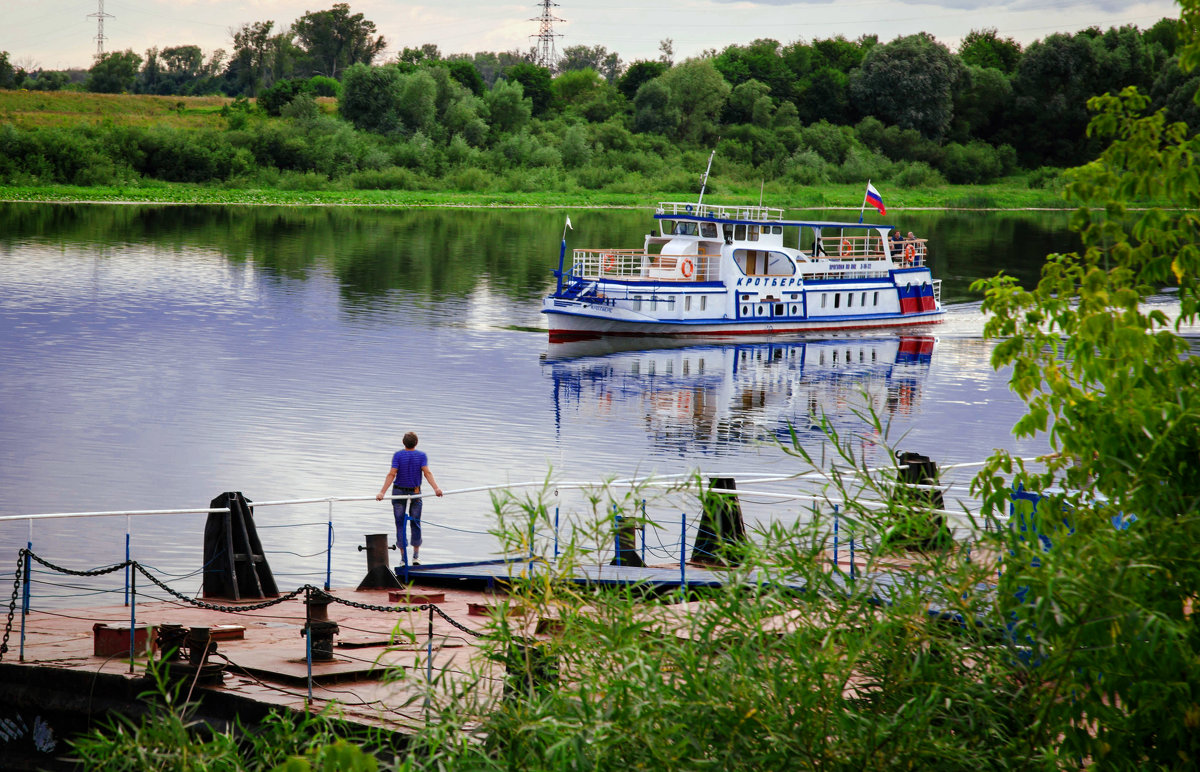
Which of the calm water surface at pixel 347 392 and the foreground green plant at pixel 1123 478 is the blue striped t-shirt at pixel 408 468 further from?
the foreground green plant at pixel 1123 478

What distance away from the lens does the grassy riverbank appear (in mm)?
94125

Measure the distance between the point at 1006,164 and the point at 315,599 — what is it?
409 ft

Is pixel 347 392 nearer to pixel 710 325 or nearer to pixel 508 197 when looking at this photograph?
pixel 710 325

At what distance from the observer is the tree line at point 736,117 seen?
10769 centimetres

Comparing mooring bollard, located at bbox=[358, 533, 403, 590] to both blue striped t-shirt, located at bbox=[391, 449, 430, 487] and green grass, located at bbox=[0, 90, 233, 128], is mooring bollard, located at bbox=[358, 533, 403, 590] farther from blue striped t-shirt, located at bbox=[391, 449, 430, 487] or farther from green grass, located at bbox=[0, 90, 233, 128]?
green grass, located at bbox=[0, 90, 233, 128]

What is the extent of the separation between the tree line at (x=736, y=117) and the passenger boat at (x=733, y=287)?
195ft

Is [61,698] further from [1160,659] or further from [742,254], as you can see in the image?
[742,254]

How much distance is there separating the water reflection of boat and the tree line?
64156mm

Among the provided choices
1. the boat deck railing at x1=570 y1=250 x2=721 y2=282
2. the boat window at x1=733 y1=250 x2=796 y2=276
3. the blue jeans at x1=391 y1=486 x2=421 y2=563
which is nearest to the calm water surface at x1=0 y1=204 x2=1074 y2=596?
the blue jeans at x1=391 y1=486 x2=421 y2=563

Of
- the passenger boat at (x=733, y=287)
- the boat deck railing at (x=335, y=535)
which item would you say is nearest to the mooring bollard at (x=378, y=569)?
the boat deck railing at (x=335, y=535)

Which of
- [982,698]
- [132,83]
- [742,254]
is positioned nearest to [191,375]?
[742,254]

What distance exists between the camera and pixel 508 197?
103 metres

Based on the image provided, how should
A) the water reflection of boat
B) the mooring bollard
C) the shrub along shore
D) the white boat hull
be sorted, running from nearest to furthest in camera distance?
1. the mooring bollard
2. the water reflection of boat
3. the white boat hull
4. the shrub along shore

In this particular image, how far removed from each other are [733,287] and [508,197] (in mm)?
58743
